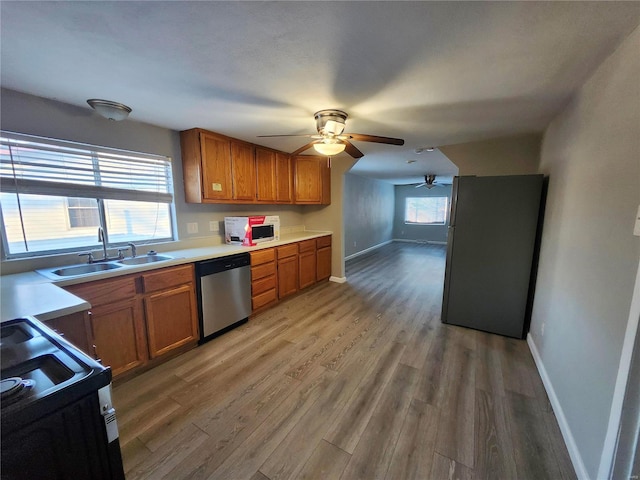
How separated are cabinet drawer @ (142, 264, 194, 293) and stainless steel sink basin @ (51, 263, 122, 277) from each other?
0.84 feet

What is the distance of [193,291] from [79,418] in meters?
1.86

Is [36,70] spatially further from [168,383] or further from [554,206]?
[554,206]

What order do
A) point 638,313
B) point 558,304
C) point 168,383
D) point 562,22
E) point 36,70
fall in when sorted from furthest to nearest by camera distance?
point 168,383 → point 558,304 → point 36,70 → point 562,22 → point 638,313

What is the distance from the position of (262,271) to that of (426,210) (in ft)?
24.7

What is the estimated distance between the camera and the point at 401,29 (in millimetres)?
1237

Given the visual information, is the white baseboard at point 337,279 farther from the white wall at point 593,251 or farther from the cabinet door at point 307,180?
the white wall at point 593,251

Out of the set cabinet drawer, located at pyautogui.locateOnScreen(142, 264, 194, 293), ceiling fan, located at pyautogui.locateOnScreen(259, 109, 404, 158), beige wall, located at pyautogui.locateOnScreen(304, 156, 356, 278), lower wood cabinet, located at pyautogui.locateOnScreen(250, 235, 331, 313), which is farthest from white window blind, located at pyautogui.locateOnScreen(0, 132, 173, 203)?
beige wall, located at pyautogui.locateOnScreen(304, 156, 356, 278)

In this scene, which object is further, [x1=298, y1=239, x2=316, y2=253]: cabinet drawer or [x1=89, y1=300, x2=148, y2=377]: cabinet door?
[x1=298, y1=239, x2=316, y2=253]: cabinet drawer

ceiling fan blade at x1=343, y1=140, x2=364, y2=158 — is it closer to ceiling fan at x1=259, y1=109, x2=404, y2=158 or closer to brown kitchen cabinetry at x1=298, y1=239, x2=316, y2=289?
ceiling fan at x1=259, y1=109, x2=404, y2=158

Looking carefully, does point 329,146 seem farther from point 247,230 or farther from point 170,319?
point 170,319

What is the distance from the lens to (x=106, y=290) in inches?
74.5

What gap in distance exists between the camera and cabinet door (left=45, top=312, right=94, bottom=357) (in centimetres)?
139

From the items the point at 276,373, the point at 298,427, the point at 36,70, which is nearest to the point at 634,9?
the point at 298,427

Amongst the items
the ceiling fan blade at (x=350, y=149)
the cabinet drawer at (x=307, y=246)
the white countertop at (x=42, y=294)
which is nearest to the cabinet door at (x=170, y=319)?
the white countertop at (x=42, y=294)
